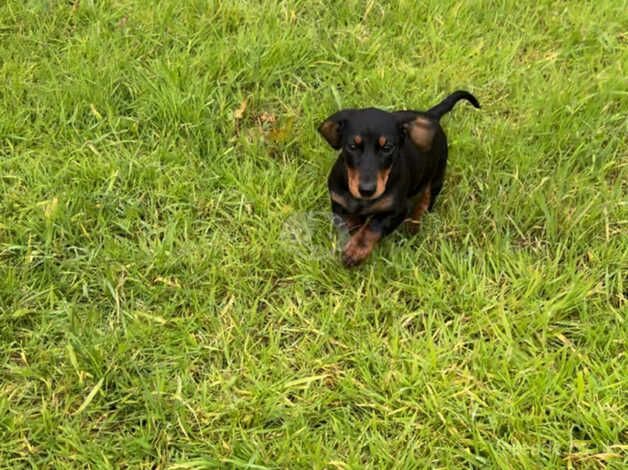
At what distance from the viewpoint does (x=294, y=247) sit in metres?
2.94

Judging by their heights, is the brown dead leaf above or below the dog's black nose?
below

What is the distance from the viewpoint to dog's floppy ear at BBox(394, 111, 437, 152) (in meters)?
2.77

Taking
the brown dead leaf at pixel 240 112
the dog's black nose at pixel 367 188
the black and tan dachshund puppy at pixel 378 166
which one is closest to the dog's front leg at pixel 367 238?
the black and tan dachshund puppy at pixel 378 166

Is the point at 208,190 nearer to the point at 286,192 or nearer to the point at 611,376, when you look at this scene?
the point at 286,192

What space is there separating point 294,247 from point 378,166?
1.79ft

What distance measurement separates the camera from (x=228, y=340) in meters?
2.67

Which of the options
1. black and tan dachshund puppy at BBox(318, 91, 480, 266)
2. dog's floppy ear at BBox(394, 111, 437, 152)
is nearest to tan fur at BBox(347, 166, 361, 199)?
black and tan dachshund puppy at BBox(318, 91, 480, 266)

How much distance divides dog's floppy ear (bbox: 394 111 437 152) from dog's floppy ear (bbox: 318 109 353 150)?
0.71 ft

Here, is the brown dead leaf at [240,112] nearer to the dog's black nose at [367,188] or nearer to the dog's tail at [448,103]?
the dog's tail at [448,103]

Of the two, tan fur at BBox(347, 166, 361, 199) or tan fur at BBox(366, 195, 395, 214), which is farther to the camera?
tan fur at BBox(366, 195, 395, 214)

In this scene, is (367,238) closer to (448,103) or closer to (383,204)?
(383,204)

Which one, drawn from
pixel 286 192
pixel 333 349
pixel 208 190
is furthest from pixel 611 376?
pixel 208 190

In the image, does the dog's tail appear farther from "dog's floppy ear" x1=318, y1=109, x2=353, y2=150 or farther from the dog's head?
"dog's floppy ear" x1=318, y1=109, x2=353, y2=150

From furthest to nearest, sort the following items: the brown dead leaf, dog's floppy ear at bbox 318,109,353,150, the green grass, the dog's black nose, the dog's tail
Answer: the brown dead leaf → the dog's tail → dog's floppy ear at bbox 318,109,353,150 → the dog's black nose → the green grass
